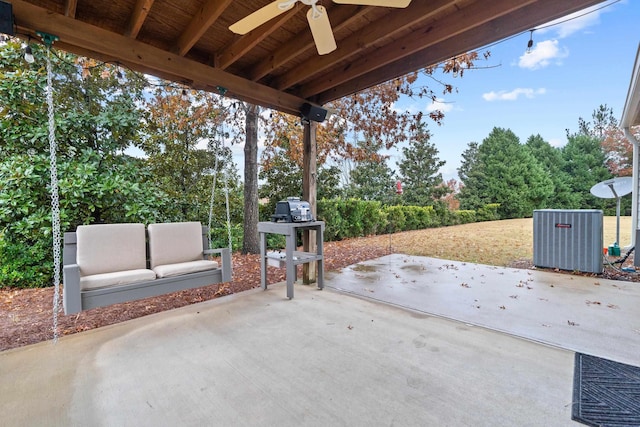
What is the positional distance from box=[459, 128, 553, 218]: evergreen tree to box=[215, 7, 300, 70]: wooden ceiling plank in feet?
55.4

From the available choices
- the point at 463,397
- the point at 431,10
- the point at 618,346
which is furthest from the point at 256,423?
the point at 431,10

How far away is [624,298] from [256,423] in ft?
14.5

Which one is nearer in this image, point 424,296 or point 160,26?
point 160,26

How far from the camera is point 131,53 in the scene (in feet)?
8.78

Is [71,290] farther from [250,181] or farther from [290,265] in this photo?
[250,181]

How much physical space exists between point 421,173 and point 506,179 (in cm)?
452

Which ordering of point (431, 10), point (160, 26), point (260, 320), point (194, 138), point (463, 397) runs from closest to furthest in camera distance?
point (463, 397), point (431, 10), point (160, 26), point (260, 320), point (194, 138)

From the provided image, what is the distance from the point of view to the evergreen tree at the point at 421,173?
16859mm

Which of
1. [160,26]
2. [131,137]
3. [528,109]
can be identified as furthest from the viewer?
[528,109]

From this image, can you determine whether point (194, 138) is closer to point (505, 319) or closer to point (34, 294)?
point (34, 294)

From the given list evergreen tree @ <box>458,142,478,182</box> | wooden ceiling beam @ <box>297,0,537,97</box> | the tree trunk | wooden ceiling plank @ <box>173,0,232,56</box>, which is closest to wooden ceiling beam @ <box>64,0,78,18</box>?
wooden ceiling plank @ <box>173,0,232,56</box>

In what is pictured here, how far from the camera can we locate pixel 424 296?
373 cm

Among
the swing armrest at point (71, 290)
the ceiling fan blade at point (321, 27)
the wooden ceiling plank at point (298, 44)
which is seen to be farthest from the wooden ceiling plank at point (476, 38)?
the swing armrest at point (71, 290)

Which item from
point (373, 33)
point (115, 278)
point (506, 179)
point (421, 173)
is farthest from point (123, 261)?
point (506, 179)
